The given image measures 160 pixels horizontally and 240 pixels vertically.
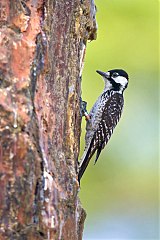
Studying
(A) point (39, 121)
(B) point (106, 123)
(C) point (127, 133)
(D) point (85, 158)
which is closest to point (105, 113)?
(B) point (106, 123)

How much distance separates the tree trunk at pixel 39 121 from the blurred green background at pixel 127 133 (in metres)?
2.78

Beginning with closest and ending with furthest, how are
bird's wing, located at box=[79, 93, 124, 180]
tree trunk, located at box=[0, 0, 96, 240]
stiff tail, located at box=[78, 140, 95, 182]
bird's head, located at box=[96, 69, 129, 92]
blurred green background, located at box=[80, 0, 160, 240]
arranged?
tree trunk, located at box=[0, 0, 96, 240] < stiff tail, located at box=[78, 140, 95, 182] < bird's wing, located at box=[79, 93, 124, 180] < bird's head, located at box=[96, 69, 129, 92] < blurred green background, located at box=[80, 0, 160, 240]

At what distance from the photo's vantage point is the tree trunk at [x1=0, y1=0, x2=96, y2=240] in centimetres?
337

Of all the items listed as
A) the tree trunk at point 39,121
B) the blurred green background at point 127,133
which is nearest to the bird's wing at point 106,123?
the blurred green background at point 127,133

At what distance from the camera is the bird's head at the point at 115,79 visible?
624 cm

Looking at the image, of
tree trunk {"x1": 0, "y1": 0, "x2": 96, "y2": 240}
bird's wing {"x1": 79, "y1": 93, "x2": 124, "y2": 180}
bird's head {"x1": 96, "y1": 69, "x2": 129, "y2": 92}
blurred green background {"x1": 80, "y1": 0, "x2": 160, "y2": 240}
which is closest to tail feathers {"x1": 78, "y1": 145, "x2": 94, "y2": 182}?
bird's wing {"x1": 79, "y1": 93, "x2": 124, "y2": 180}

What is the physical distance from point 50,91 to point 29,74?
160mm

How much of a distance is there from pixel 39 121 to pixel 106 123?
2610mm

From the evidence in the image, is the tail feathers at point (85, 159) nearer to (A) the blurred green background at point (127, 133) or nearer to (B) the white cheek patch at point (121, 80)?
(B) the white cheek patch at point (121, 80)

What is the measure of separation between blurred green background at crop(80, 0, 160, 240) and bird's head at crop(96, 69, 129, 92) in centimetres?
35

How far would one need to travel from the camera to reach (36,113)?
11.6 ft

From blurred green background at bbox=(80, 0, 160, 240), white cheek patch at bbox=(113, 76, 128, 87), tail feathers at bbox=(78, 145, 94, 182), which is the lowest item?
tail feathers at bbox=(78, 145, 94, 182)

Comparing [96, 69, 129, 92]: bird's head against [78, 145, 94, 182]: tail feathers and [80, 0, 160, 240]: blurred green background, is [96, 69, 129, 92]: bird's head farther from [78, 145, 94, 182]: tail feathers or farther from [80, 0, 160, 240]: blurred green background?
[78, 145, 94, 182]: tail feathers

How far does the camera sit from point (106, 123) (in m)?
6.12
